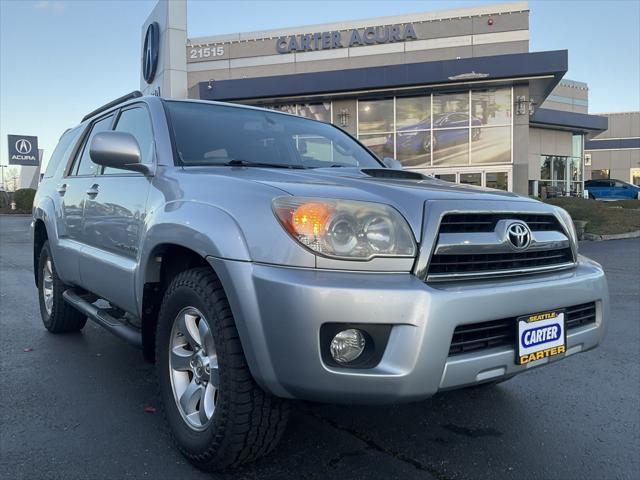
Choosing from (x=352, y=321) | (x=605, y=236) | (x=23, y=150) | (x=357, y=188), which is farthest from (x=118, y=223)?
(x=23, y=150)

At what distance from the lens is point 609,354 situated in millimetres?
4512

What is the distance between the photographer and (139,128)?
11.9 ft

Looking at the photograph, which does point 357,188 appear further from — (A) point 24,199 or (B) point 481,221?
(A) point 24,199

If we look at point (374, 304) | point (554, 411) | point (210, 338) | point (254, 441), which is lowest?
point (554, 411)

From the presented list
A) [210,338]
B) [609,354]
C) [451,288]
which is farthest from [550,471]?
[609,354]

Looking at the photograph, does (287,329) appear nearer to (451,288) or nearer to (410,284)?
(410,284)

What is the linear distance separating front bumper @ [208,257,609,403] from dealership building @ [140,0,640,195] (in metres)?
15.6

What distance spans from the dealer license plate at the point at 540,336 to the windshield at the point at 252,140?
163 cm

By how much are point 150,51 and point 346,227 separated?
23071 mm

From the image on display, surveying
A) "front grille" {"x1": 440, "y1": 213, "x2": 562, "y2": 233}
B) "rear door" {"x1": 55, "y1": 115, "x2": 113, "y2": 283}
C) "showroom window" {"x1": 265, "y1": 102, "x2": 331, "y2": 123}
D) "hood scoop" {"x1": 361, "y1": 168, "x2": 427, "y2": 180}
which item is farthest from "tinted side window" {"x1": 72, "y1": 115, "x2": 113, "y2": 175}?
"showroom window" {"x1": 265, "y1": 102, "x2": 331, "y2": 123}

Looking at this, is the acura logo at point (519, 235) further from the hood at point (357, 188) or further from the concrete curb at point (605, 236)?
the concrete curb at point (605, 236)

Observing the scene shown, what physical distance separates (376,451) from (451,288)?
1.05m

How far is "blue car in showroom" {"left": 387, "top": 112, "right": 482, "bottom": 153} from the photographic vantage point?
19.3 metres

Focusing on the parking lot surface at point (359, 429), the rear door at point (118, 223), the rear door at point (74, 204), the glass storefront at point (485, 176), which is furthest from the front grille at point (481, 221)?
the glass storefront at point (485, 176)
